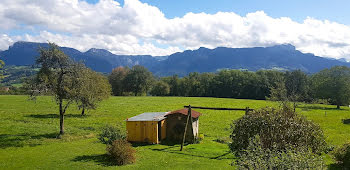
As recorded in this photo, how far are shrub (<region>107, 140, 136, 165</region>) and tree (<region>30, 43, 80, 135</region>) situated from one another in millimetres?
9283

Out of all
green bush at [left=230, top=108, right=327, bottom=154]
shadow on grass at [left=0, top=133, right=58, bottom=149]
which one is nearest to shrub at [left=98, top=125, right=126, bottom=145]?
shadow on grass at [left=0, top=133, right=58, bottom=149]

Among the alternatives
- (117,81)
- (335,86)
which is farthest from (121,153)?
(117,81)

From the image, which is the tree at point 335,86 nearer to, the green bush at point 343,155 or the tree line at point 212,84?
the tree line at point 212,84

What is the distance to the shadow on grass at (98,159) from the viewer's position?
1814cm

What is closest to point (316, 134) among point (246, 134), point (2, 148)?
point (246, 134)

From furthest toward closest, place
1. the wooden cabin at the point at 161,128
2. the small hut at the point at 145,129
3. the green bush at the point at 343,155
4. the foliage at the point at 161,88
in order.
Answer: the foliage at the point at 161,88 < the wooden cabin at the point at 161,128 < the small hut at the point at 145,129 < the green bush at the point at 343,155

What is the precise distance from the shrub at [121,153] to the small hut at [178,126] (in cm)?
821

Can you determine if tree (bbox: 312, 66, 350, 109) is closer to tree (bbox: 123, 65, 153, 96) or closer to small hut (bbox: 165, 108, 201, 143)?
small hut (bbox: 165, 108, 201, 143)

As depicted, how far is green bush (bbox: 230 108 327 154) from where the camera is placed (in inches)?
575

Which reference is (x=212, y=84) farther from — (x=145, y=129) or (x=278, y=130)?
Result: (x=278, y=130)

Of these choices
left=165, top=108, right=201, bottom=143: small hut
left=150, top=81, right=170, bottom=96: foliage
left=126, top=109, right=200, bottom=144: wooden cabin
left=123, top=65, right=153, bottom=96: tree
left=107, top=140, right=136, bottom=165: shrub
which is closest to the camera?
left=107, top=140, right=136, bottom=165: shrub

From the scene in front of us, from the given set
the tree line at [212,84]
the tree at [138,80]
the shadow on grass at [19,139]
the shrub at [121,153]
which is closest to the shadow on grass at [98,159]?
the shrub at [121,153]

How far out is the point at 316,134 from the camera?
1595 cm

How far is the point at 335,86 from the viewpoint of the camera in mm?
73500
